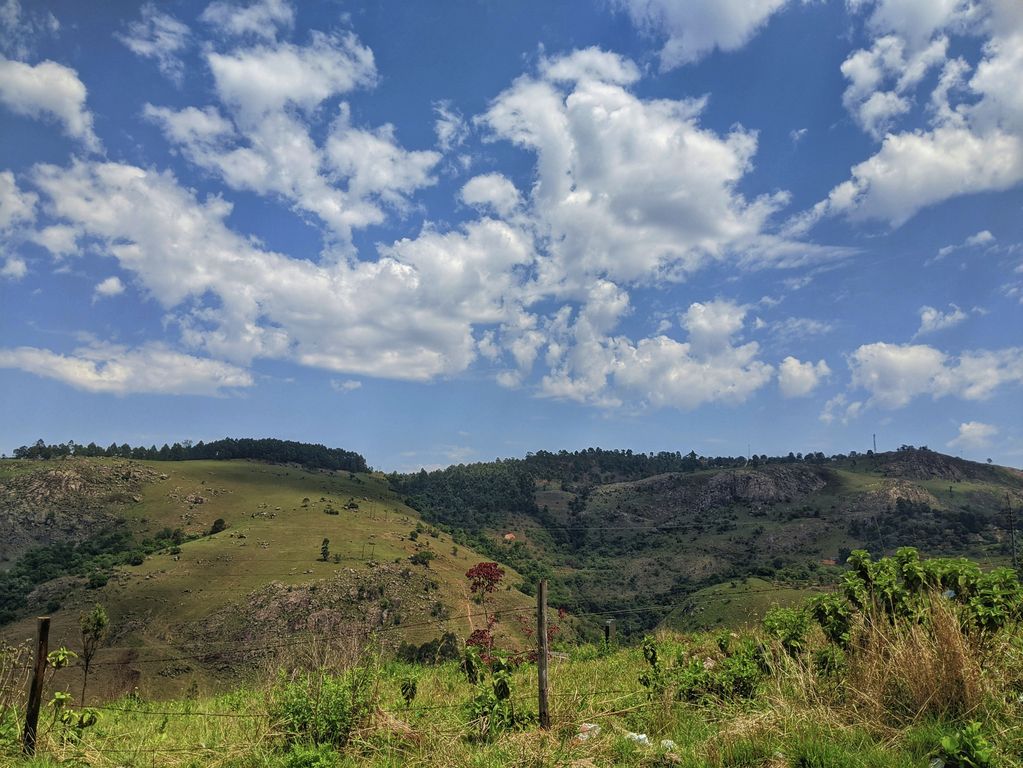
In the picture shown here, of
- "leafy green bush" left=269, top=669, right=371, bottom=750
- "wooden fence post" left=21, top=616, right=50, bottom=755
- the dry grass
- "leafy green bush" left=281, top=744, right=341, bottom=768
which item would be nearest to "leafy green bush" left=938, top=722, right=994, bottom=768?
the dry grass

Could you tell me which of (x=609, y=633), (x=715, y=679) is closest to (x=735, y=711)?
(x=715, y=679)

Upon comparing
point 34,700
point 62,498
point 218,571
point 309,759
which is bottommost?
point 218,571

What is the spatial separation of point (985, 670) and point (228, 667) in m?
83.1

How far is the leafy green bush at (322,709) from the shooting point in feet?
29.4

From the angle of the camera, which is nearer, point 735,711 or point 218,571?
point 735,711

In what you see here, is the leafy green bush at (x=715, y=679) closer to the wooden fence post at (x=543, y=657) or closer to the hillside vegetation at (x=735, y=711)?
the hillside vegetation at (x=735, y=711)

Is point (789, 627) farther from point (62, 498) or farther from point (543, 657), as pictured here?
point (62, 498)

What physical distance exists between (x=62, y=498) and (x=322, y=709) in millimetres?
177658

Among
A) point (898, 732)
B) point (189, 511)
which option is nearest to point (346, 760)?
point (898, 732)

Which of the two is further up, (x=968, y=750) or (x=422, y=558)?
(x=968, y=750)

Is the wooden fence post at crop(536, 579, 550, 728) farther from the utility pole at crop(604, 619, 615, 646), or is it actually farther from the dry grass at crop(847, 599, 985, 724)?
the utility pole at crop(604, 619, 615, 646)

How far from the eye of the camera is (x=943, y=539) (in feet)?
452

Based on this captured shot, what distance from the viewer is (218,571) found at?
342 feet

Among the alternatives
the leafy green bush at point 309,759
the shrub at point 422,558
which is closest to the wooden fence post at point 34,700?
the leafy green bush at point 309,759
